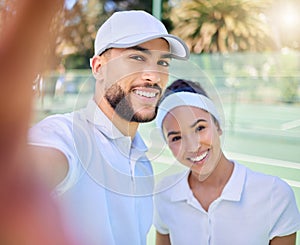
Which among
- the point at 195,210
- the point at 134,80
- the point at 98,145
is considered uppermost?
the point at 134,80

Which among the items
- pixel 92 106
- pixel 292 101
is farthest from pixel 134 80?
pixel 292 101

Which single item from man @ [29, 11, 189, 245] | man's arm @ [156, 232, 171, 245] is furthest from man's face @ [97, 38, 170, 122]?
man's arm @ [156, 232, 171, 245]

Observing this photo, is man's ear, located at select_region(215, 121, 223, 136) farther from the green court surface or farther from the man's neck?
the man's neck

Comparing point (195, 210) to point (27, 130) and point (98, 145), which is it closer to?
point (98, 145)

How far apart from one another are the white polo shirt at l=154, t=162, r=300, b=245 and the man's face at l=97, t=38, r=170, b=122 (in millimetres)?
318

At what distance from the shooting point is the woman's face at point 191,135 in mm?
1144

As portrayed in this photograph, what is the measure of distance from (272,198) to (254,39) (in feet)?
24.6

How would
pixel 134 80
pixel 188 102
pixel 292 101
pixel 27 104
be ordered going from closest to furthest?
pixel 27 104, pixel 134 80, pixel 188 102, pixel 292 101

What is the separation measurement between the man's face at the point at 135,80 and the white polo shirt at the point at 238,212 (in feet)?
1.04

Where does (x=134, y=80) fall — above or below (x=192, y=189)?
above

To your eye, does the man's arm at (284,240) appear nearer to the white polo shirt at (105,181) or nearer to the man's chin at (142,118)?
the white polo shirt at (105,181)

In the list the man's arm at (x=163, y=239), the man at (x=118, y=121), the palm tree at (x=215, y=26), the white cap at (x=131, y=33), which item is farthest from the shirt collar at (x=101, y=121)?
the palm tree at (x=215, y=26)

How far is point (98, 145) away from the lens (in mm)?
928

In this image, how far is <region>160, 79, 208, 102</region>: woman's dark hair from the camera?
1.18m
